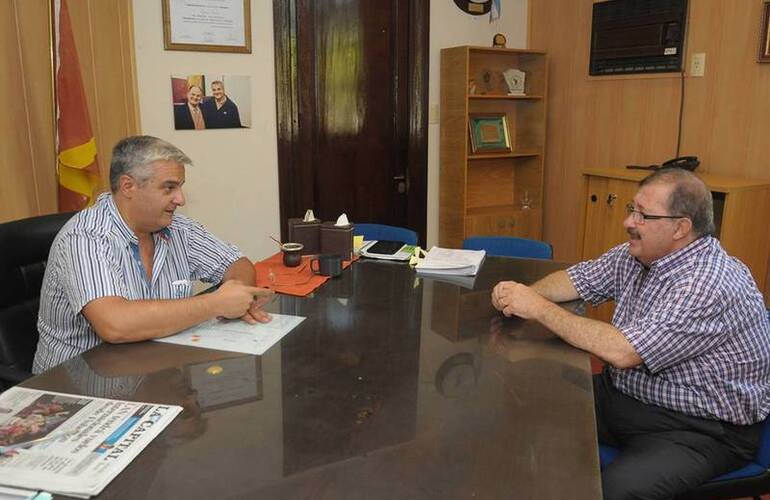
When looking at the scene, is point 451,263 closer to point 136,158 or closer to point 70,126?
point 136,158

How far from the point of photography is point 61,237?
5.86 ft

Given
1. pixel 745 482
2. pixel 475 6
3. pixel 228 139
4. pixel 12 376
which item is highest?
pixel 475 6

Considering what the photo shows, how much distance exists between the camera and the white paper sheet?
1641mm

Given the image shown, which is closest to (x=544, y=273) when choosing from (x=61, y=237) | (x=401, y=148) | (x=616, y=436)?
(x=616, y=436)

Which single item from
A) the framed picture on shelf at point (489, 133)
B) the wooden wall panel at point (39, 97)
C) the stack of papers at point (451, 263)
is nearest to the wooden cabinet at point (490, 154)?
the framed picture on shelf at point (489, 133)

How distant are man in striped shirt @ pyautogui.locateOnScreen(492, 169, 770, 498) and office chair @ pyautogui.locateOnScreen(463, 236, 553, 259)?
954 millimetres

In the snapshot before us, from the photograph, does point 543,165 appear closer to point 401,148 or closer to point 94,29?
point 401,148

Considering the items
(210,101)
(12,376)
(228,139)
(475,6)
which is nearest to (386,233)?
(228,139)

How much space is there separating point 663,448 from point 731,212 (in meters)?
1.82

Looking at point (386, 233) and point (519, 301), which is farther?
point (386, 233)

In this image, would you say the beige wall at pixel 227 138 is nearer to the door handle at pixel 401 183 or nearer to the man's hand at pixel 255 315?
the door handle at pixel 401 183

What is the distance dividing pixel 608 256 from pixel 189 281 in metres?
1.37

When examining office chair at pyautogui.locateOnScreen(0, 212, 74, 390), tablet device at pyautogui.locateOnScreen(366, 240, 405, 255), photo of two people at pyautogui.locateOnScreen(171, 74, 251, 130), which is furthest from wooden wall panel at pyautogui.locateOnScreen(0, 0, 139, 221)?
tablet device at pyautogui.locateOnScreen(366, 240, 405, 255)

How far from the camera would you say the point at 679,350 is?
164cm
